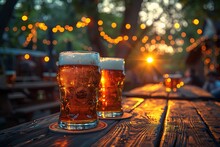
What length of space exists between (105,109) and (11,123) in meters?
3.38

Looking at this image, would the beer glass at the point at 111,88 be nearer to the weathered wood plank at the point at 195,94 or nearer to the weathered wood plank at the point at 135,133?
the weathered wood plank at the point at 135,133

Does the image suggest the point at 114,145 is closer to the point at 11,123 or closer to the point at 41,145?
the point at 41,145

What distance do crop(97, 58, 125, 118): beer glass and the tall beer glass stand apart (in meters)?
0.30

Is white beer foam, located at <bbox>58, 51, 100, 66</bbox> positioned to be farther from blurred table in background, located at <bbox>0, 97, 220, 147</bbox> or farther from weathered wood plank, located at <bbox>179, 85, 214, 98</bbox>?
weathered wood plank, located at <bbox>179, 85, 214, 98</bbox>

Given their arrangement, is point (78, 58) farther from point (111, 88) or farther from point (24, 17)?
point (24, 17)

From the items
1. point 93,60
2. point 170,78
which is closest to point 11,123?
point 170,78

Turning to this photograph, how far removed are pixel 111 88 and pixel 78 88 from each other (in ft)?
1.35

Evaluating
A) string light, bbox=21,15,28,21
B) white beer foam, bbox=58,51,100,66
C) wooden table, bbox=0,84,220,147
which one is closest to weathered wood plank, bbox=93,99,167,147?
wooden table, bbox=0,84,220,147

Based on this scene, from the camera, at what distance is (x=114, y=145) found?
0.92m

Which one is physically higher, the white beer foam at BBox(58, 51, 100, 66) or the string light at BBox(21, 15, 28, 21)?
the string light at BBox(21, 15, 28, 21)

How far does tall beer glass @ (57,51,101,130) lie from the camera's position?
1208mm

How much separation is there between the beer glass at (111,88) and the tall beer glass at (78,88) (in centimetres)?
30

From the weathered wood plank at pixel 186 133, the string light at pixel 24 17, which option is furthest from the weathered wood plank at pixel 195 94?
the string light at pixel 24 17

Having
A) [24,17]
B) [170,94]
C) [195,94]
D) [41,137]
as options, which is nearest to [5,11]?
[24,17]
